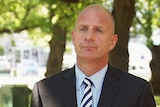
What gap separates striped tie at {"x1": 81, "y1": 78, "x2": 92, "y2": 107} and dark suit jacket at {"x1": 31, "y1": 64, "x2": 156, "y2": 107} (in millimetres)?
56

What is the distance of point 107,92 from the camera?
9.20 feet

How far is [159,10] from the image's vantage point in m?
19.2

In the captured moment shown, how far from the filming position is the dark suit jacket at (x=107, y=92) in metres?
2.77

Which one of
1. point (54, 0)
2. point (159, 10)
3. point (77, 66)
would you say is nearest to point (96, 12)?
point (77, 66)

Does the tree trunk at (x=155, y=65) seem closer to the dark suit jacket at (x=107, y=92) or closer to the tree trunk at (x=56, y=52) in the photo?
the tree trunk at (x=56, y=52)

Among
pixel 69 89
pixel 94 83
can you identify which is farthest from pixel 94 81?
pixel 69 89

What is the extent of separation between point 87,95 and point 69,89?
0.45 ft

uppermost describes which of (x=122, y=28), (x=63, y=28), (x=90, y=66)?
(x=90, y=66)

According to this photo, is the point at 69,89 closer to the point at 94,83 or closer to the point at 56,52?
the point at 94,83

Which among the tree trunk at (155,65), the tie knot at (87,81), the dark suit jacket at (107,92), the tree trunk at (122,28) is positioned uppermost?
the tie knot at (87,81)

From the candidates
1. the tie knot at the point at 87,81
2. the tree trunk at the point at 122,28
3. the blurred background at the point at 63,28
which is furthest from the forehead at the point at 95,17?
the tree trunk at the point at 122,28

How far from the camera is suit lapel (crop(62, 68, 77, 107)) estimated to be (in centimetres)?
278

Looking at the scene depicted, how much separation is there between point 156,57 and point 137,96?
1843 cm

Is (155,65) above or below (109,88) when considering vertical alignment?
below
